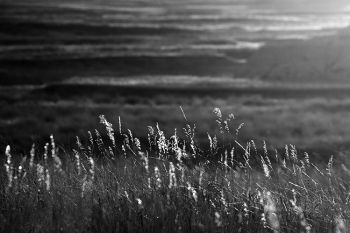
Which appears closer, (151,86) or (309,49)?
(151,86)

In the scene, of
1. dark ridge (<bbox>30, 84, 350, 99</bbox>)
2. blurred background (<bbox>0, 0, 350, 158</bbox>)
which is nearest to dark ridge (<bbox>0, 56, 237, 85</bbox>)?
blurred background (<bbox>0, 0, 350, 158</bbox>)

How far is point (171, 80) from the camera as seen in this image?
34500 mm

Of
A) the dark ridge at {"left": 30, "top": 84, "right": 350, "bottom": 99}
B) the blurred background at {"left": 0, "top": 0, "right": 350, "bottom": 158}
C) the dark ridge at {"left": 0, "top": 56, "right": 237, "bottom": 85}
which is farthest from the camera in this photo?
the dark ridge at {"left": 0, "top": 56, "right": 237, "bottom": 85}

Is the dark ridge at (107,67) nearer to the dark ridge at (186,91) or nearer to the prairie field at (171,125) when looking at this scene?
the prairie field at (171,125)

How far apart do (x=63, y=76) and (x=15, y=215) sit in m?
30.9

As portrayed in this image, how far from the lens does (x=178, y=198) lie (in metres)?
6.70

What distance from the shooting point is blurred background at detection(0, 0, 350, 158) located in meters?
22.3

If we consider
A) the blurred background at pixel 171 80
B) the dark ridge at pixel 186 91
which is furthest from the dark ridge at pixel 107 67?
the dark ridge at pixel 186 91

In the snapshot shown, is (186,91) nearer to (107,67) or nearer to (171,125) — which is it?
(171,125)

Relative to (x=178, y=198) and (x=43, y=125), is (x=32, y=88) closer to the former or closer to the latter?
(x=43, y=125)

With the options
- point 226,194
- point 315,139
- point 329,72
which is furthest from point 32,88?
point 226,194

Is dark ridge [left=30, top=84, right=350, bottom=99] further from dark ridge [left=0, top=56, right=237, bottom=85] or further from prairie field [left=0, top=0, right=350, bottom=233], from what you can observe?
dark ridge [left=0, top=56, right=237, bottom=85]

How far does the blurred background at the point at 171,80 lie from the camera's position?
880 inches

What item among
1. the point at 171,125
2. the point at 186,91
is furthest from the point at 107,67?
the point at 171,125
